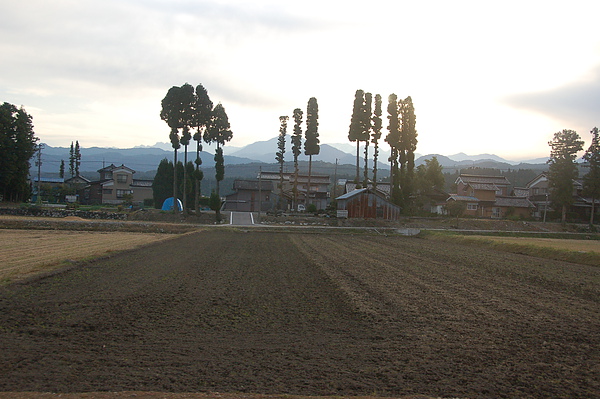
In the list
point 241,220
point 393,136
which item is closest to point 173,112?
point 241,220

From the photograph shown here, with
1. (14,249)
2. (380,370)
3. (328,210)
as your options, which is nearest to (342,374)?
(380,370)

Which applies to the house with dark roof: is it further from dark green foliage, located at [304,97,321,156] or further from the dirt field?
the dirt field

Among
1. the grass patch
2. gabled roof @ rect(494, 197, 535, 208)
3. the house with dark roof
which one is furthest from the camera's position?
the house with dark roof

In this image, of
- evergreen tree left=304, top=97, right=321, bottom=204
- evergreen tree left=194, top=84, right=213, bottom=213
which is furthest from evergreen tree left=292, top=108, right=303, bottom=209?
evergreen tree left=194, top=84, right=213, bottom=213

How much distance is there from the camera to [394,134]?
54.2 metres

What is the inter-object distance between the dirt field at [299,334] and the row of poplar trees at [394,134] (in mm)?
41117

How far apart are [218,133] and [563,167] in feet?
137

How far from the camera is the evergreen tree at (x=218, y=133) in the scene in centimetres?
5066

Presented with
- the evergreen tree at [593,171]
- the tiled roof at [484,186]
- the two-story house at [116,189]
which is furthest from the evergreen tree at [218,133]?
the evergreen tree at [593,171]

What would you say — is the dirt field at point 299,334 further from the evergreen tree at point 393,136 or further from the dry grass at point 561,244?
the evergreen tree at point 393,136

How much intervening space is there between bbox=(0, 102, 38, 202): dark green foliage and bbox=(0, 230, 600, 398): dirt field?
4403cm

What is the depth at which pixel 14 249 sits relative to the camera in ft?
62.3

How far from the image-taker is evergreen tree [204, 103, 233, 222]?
1994 inches

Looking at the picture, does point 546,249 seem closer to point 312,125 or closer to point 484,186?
point 312,125
